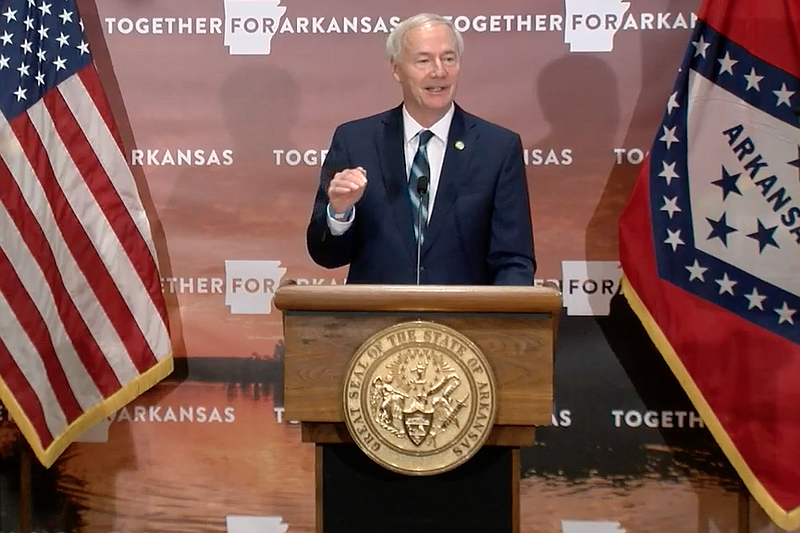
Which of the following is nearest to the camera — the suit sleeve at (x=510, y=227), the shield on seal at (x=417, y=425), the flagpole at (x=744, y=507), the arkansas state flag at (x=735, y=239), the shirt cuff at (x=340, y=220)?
the shield on seal at (x=417, y=425)

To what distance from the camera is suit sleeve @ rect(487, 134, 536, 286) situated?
6.39 feet

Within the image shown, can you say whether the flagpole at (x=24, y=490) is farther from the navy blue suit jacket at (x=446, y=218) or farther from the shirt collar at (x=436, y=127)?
the shirt collar at (x=436, y=127)

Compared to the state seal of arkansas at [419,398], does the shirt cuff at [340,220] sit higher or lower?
higher

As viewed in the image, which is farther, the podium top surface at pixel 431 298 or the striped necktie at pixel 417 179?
the striped necktie at pixel 417 179

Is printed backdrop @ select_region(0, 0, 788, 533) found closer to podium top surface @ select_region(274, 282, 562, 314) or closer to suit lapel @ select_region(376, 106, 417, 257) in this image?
suit lapel @ select_region(376, 106, 417, 257)

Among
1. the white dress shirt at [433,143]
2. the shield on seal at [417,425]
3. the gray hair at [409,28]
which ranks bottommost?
the shield on seal at [417,425]

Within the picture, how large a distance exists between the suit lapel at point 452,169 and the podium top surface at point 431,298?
1.32ft

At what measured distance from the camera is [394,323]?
1544 mm

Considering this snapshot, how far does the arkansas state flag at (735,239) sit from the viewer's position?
2.49 metres

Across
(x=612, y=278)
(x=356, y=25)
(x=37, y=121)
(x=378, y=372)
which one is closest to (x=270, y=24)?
(x=356, y=25)

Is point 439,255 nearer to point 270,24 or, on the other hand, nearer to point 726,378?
point 726,378

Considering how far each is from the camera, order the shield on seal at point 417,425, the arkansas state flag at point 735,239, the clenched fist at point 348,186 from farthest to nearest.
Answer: the arkansas state flag at point 735,239 < the clenched fist at point 348,186 < the shield on seal at point 417,425

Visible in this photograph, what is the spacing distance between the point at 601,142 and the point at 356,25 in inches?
36.3

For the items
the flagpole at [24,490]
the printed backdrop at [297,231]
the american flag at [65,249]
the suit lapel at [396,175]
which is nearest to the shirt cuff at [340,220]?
the suit lapel at [396,175]
